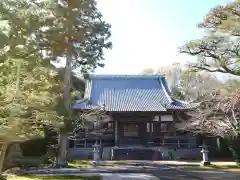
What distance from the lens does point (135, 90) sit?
96.0 ft

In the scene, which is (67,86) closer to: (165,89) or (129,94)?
(129,94)

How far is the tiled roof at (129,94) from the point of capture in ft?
84.9

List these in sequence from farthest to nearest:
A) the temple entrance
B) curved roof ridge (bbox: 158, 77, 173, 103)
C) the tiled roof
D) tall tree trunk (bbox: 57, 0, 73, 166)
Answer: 1. curved roof ridge (bbox: 158, 77, 173, 103)
2. the temple entrance
3. the tiled roof
4. tall tree trunk (bbox: 57, 0, 73, 166)

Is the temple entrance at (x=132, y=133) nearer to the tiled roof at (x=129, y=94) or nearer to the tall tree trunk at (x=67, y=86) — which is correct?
the tiled roof at (x=129, y=94)

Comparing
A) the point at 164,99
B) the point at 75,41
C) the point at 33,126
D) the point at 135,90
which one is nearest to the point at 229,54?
the point at 75,41

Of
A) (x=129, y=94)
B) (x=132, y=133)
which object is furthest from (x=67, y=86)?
(x=129, y=94)

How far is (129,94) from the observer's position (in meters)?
28.6

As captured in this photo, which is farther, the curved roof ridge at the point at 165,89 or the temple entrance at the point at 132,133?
the curved roof ridge at the point at 165,89

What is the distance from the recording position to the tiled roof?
1019 inches

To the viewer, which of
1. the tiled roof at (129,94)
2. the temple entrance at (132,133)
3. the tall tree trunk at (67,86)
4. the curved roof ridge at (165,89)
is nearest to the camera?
the tall tree trunk at (67,86)

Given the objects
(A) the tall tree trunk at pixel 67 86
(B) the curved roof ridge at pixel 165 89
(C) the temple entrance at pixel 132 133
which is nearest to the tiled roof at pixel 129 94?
(B) the curved roof ridge at pixel 165 89

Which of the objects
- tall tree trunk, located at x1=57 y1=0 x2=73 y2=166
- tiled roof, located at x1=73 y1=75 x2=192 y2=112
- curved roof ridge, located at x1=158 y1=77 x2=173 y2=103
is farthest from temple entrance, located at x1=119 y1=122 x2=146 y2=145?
tall tree trunk, located at x1=57 y1=0 x2=73 y2=166

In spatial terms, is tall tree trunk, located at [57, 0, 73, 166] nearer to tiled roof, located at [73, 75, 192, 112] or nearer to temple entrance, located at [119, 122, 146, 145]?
tiled roof, located at [73, 75, 192, 112]

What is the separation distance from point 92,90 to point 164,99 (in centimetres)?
674
